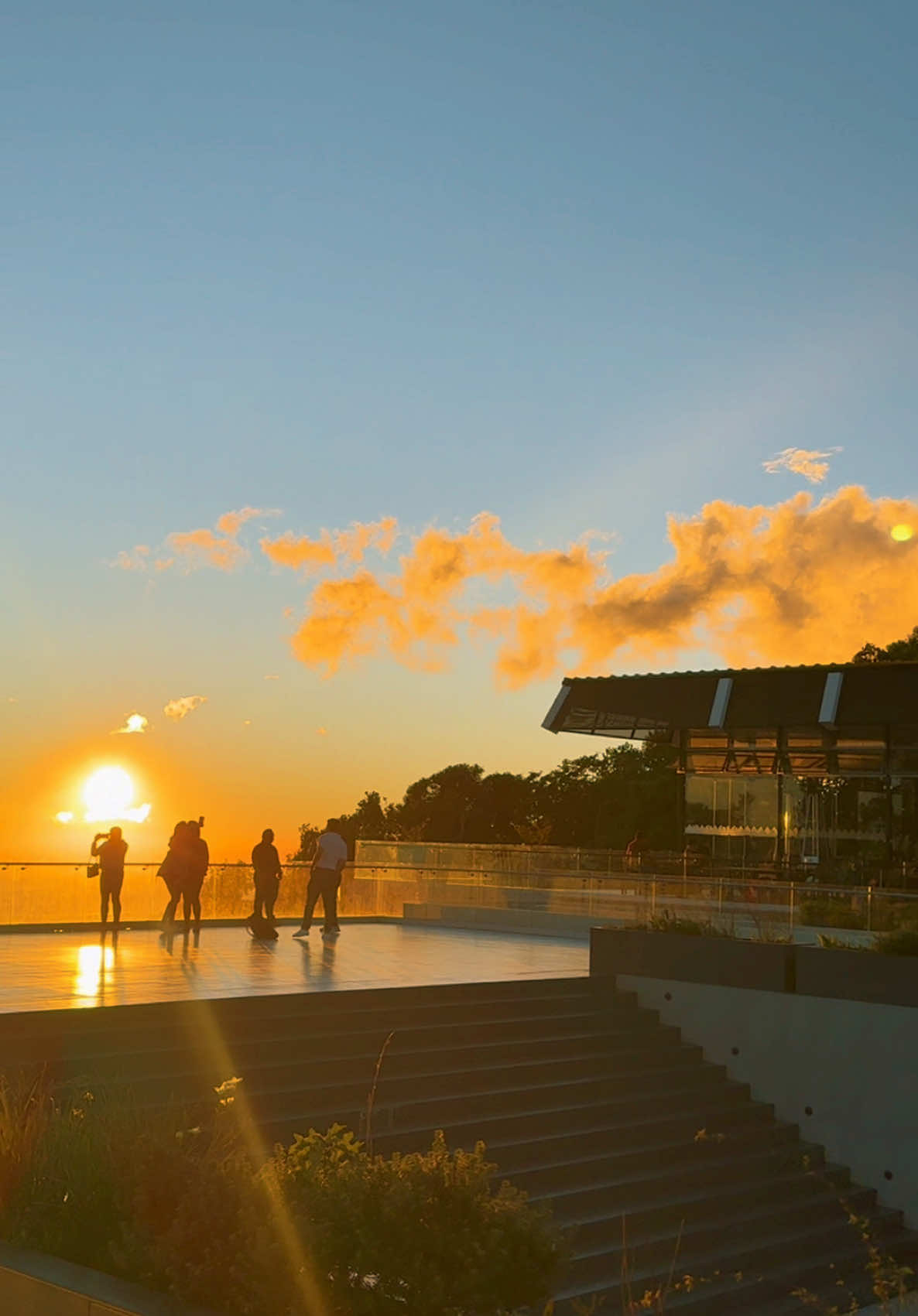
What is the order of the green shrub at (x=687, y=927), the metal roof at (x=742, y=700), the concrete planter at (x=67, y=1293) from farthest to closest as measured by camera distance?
the metal roof at (x=742, y=700), the green shrub at (x=687, y=927), the concrete planter at (x=67, y=1293)

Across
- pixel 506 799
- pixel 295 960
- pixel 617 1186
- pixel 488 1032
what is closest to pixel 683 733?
pixel 295 960

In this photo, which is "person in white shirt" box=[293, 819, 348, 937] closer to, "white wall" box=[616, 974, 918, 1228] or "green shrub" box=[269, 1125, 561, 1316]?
"white wall" box=[616, 974, 918, 1228]

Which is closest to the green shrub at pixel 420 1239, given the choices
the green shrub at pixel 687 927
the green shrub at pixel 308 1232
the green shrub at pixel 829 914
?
the green shrub at pixel 308 1232

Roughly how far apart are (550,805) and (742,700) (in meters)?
51.4

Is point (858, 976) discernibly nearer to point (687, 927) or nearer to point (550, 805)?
point (687, 927)

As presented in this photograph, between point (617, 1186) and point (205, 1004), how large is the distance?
3.99 metres

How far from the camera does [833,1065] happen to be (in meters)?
15.1

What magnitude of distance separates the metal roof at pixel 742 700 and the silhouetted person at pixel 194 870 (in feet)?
45.0

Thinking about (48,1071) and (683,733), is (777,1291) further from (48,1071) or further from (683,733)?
(683,733)

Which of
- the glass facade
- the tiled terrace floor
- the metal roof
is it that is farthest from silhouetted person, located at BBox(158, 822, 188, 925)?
the glass facade

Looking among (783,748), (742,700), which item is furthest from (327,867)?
(783,748)

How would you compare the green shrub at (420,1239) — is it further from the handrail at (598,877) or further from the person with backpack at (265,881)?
the person with backpack at (265,881)

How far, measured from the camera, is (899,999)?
1482 cm

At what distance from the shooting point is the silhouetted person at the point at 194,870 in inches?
835
